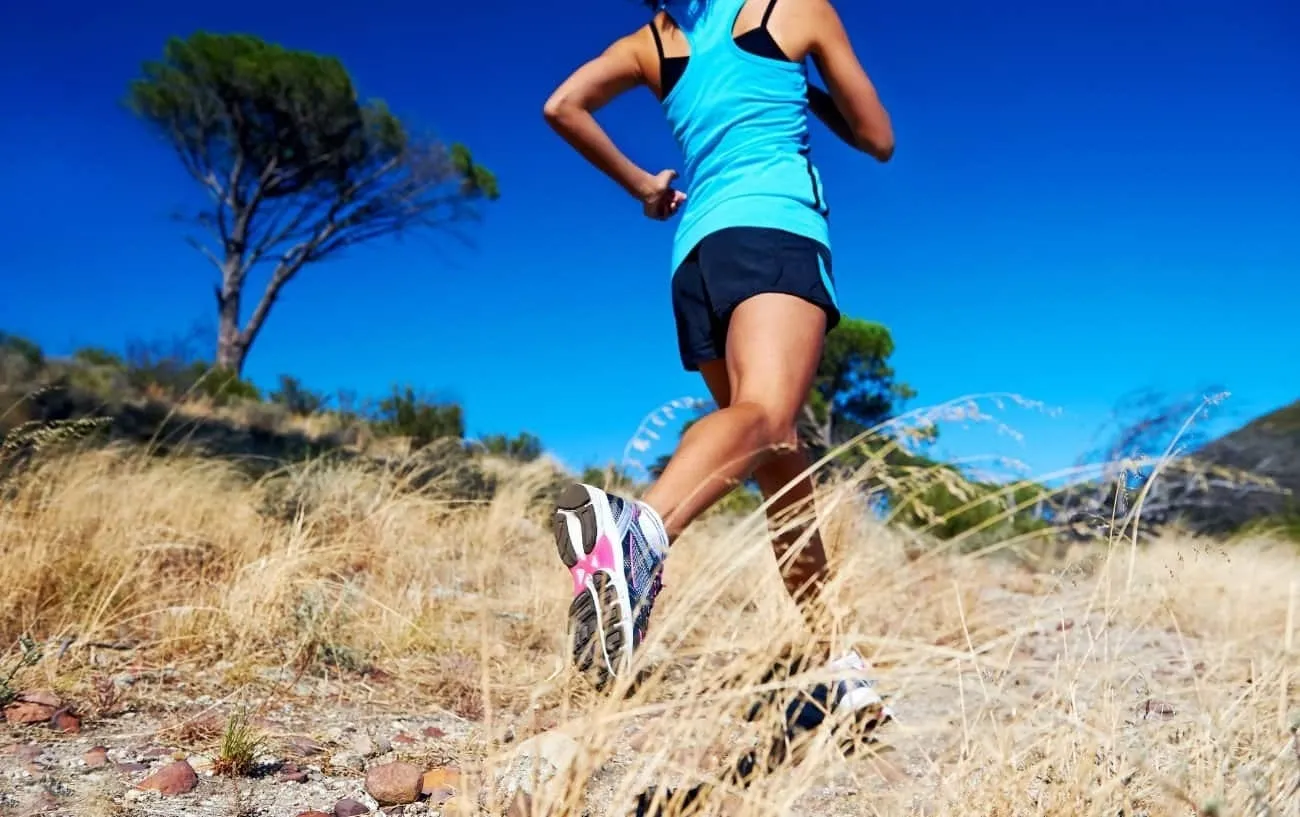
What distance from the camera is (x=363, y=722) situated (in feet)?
6.30

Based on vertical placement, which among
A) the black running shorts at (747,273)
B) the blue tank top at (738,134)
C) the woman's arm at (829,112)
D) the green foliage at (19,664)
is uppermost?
the woman's arm at (829,112)

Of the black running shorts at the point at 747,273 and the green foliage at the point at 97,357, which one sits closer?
the black running shorts at the point at 747,273

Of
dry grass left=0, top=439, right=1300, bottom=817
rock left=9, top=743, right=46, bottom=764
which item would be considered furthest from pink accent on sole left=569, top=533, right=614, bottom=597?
rock left=9, top=743, right=46, bottom=764

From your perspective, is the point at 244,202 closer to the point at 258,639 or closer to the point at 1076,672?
the point at 258,639

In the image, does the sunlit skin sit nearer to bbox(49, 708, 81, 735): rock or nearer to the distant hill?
bbox(49, 708, 81, 735): rock

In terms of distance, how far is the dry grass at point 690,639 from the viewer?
1099mm

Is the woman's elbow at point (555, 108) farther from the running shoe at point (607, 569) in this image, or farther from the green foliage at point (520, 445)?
the green foliage at point (520, 445)

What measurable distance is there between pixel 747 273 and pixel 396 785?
1.08 metres

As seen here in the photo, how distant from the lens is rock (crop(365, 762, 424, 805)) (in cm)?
143

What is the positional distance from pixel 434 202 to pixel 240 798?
19.2 m

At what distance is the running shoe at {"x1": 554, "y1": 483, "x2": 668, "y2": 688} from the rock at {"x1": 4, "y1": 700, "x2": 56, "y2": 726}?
1150 mm

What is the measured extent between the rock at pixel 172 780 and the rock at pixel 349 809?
0.24 meters

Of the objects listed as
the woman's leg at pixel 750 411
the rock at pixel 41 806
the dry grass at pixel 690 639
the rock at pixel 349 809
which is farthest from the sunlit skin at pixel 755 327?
the rock at pixel 41 806

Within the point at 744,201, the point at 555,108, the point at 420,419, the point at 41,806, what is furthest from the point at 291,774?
the point at 420,419
